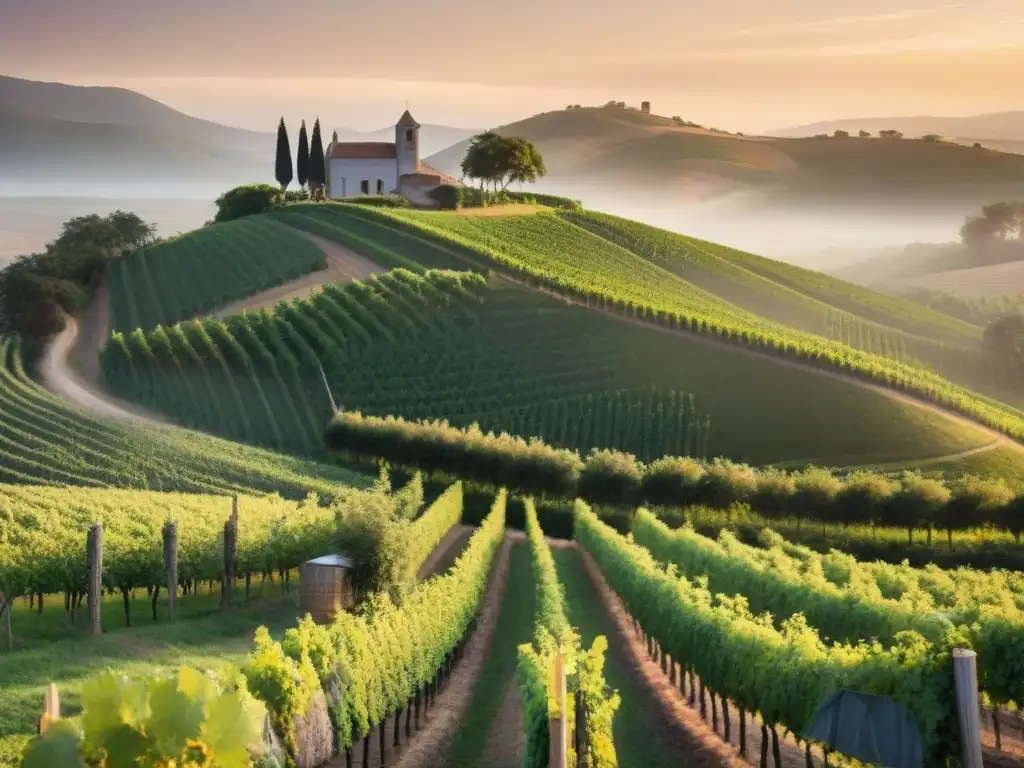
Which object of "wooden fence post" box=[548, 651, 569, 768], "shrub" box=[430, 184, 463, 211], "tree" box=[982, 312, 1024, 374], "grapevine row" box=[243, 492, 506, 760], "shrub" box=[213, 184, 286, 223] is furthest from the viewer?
"shrub" box=[213, 184, 286, 223]

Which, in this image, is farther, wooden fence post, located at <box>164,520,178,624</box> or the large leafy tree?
the large leafy tree

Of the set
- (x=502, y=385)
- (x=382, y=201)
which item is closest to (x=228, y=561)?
(x=502, y=385)

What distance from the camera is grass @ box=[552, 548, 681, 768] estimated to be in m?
16.5

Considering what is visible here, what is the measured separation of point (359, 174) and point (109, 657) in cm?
8871

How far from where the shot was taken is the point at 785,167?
147m

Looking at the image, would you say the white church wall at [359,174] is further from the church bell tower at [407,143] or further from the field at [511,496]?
the field at [511,496]

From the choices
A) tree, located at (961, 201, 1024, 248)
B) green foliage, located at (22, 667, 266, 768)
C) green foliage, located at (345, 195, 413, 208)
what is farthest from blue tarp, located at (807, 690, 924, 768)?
tree, located at (961, 201, 1024, 248)

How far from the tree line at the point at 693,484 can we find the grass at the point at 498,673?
10576mm

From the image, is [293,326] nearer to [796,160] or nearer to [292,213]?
[292,213]

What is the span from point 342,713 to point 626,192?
118 m

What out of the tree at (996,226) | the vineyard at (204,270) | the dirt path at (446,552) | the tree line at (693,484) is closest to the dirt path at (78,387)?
the vineyard at (204,270)

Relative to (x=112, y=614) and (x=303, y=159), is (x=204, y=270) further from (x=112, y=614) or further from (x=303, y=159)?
(x=112, y=614)

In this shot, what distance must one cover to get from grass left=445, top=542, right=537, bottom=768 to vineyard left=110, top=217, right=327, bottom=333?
122ft

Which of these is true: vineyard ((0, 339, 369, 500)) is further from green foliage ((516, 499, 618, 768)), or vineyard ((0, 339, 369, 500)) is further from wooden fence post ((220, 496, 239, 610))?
green foliage ((516, 499, 618, 768))
